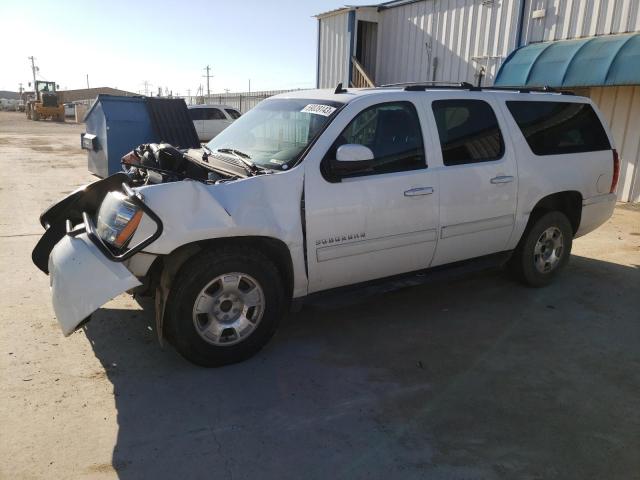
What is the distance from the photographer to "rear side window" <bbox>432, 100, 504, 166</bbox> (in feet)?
14.2

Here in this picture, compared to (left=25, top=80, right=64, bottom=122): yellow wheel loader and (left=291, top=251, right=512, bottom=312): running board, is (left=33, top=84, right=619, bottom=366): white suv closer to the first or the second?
(left=291, top=251, right=512, bottom=312): running board

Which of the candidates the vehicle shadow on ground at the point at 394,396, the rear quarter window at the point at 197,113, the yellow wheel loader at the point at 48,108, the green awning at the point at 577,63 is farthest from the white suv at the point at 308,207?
the yellow wheel loader at the point at 48,108

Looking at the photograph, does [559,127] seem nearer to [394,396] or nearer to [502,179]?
[502,179]

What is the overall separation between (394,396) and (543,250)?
288 cm

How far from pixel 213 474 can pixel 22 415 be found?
50.5 inches

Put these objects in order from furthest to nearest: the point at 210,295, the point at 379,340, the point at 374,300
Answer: the point at 374,300 < the point at 379,340 < the point at 210,295

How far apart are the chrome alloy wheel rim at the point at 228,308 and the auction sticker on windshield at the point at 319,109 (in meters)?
1.40

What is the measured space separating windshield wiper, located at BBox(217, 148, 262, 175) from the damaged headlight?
0.87 metres

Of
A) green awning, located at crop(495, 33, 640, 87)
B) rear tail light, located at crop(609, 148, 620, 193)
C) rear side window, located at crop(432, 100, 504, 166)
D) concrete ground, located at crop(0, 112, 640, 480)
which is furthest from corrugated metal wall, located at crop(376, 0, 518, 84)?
concrete ground, located at crop(0, 112, 640, 480)

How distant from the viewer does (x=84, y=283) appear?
314 centimetres

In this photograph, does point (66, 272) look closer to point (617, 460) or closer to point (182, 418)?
point (182, 418)

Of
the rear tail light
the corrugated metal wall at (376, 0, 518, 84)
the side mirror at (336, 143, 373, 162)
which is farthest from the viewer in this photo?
the corrugated metal wall at (376, 0, 518, 84)

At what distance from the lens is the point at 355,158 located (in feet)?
11.9

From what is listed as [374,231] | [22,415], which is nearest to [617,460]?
[374,231]
